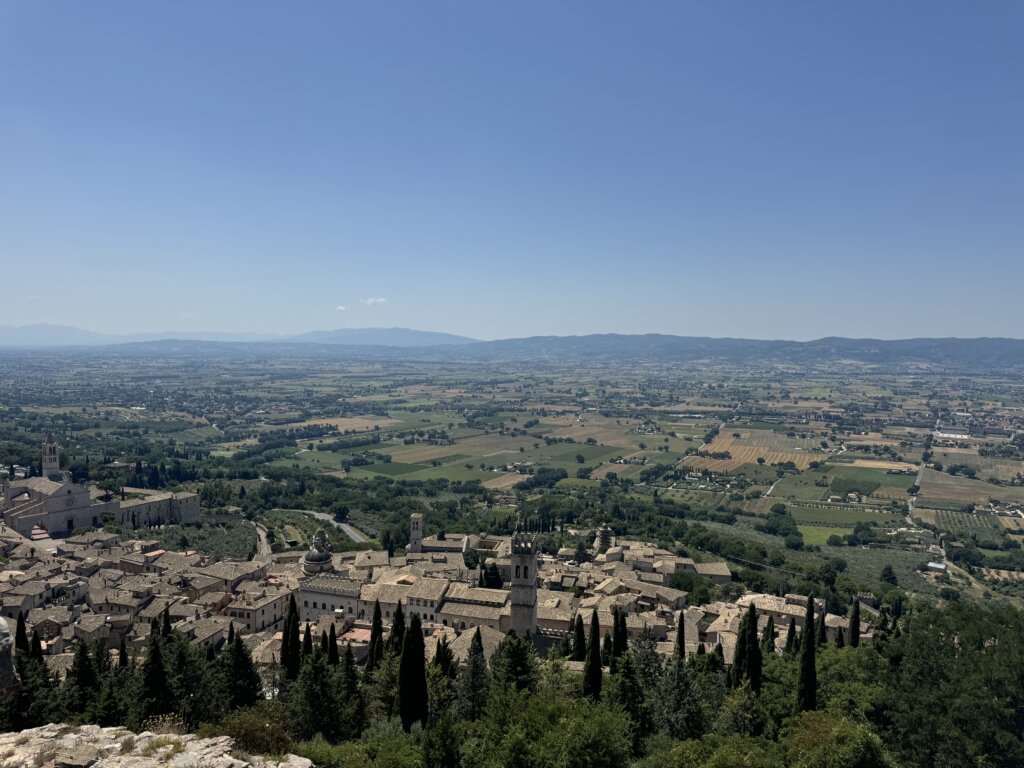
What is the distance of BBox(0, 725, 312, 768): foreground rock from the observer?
48.8 ft

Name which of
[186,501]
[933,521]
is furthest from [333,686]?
[933,521]

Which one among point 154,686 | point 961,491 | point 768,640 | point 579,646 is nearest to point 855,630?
point 768,640

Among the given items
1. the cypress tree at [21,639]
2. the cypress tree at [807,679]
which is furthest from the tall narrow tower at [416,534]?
the cypress tree at [807,679]

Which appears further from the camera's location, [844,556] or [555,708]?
[844,556]

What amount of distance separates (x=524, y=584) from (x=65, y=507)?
5174 cm

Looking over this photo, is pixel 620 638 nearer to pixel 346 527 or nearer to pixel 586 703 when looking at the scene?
pixel 586 703

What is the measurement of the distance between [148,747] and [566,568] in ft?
149

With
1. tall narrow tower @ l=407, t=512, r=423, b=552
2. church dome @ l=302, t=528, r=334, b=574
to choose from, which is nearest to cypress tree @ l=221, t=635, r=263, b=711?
church dome @ l=302, t=528, r=334, b=574

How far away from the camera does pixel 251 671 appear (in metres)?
29.9

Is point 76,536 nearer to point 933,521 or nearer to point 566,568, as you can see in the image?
point 566,568

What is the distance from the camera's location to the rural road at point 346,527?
242ft

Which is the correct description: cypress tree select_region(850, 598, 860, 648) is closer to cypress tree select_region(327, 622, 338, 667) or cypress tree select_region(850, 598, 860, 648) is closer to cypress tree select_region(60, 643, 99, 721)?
cypress tree select_region(327, 622, 338, 667)

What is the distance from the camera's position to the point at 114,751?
51.6 feet

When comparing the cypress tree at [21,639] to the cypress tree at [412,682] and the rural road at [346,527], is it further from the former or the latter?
the rural road at [346,527]
